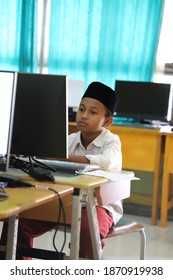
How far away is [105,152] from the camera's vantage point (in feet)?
9.96

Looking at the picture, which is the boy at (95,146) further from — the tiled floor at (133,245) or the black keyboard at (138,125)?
the black keyboard at (138,125)

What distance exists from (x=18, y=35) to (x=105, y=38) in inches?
42.4

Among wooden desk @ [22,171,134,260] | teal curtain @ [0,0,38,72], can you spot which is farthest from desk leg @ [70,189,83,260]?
teal curtain @ [0,0,38,72]

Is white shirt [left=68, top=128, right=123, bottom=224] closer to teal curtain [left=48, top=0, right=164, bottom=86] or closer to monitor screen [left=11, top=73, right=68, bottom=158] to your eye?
monitor screen [left=11, top=73, right=68, bottom=158]

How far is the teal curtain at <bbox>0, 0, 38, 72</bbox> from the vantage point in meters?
6.60

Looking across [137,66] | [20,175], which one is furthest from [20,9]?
[20,175]

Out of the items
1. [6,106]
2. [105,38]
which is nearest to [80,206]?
[6,106]

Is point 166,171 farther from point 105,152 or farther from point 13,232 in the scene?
point 13,232

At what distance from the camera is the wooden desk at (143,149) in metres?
5.10

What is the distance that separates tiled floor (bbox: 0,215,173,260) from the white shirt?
1.03m

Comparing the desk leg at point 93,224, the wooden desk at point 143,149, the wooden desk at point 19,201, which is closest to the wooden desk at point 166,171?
the wooden desk at point 143,149

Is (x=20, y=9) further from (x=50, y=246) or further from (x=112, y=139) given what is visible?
(x=112, y=139)

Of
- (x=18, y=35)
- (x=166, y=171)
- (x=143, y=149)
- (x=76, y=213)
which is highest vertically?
(x=18, y=35)

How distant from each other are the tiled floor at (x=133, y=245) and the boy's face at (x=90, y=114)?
117 cm
